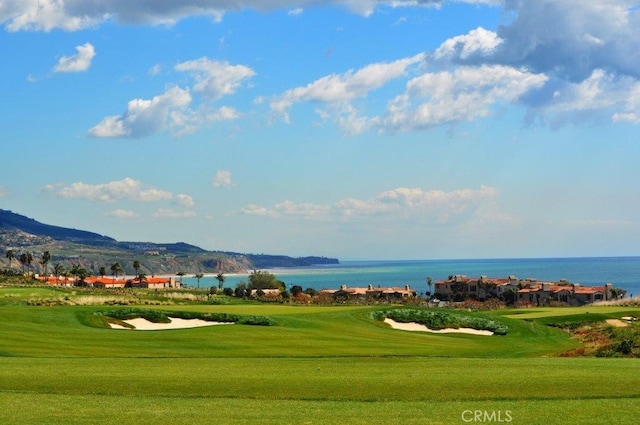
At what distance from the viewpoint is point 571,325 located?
60969 mm

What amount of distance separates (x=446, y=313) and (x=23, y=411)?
4408 cm

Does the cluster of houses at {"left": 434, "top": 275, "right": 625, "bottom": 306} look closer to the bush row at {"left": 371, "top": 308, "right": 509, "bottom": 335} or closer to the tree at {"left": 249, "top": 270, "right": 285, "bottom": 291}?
the tree at {"left": 249, "top": 270, "right": 285, "bottom": 291}

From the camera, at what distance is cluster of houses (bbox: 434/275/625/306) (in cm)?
11631

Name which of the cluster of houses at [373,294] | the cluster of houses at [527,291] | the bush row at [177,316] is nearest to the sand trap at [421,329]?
the bush row at [177,316]

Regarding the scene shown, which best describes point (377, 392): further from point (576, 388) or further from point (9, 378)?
point (9, 378)

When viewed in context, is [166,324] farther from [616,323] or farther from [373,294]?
[373,294]

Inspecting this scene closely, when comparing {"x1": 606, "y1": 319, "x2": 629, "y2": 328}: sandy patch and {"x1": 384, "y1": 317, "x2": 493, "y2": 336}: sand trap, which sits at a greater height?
{"x1": 606, "y1": 319, "x2": 629, "y2": 328}: sandy patch

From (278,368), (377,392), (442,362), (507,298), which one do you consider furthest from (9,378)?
(507,298)

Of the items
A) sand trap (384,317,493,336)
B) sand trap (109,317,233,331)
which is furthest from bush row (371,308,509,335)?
sand trap (109,317,233,331)

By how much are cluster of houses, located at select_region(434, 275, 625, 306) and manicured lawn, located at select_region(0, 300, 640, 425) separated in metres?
77.7

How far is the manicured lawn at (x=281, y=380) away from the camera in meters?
17.9

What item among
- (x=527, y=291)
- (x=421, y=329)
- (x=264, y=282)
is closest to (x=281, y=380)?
(x=421, y=329)

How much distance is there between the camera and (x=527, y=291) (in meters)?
120

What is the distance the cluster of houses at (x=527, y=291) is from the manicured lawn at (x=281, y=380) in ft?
255
